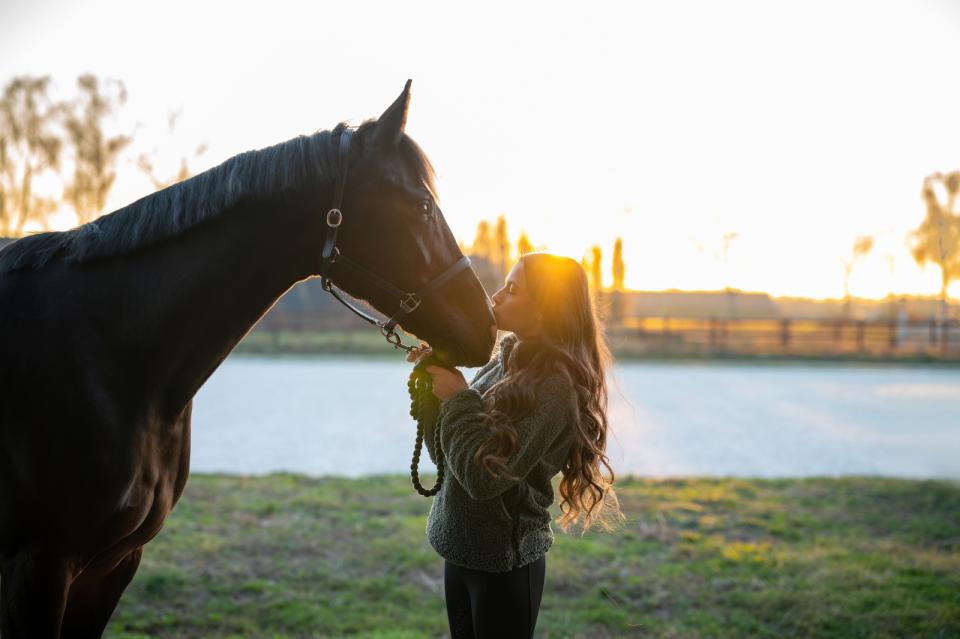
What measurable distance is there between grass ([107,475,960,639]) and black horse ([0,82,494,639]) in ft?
7.15

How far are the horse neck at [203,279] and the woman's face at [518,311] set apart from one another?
0.68 m

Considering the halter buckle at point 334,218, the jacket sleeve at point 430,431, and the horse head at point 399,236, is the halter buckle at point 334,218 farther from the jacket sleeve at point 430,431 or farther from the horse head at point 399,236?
the jacket sleeve at point 430,431

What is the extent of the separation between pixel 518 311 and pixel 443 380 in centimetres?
36

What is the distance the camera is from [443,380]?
83.3 inches

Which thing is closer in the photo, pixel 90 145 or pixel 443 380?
pixel 443 380

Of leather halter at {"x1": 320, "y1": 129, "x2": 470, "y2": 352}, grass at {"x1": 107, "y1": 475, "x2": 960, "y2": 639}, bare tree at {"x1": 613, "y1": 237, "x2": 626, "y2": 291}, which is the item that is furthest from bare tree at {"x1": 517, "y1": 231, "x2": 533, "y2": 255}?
bare tree at {"x1": 613, "y1": 237, "x2": 626, "y2": 291}

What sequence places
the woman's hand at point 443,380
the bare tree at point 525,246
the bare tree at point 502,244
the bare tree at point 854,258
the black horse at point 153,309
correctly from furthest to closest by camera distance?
the bare tree at point 854,258 → the bare tree at point 502,244 → the bare tree at point 525,246 → the woman's hand at point 443,380 → the black horse at point 153,309

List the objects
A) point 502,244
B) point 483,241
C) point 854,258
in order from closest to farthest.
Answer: point 502,244
point 854,258
point 483,241

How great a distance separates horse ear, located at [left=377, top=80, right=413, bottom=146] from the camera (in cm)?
182

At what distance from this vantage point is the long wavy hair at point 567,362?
2.19 m

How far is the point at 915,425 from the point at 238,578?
1053 centimetres

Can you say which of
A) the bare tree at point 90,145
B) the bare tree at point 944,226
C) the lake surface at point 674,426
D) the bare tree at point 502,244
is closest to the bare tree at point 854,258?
the bare tree at point 944,226

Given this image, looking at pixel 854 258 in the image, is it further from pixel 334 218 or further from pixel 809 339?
pixel 334 218

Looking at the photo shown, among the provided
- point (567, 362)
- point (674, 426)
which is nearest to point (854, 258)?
point (674, 426)
